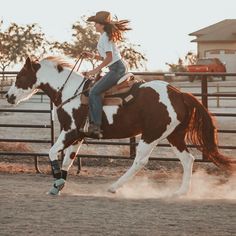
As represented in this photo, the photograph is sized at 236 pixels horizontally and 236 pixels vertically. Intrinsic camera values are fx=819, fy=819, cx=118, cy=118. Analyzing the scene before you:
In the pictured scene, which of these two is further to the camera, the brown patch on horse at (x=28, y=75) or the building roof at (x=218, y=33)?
the building roof at (x=218, y=33)

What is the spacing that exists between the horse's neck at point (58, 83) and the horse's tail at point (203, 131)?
140cm

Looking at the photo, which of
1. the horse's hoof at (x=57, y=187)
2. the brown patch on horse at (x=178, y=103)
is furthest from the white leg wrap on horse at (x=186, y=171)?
the horse's hoof at (x=57, y=187)

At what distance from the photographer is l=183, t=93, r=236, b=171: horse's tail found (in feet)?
32.8

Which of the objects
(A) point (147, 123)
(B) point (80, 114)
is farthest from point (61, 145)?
(A) point (147, 123)

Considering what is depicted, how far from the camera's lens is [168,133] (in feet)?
32.4

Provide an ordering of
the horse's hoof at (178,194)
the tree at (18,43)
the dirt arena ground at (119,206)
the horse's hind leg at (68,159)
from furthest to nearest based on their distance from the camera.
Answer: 1. the tree at (18,43)
2. the horse's hind leg at (68,159)
3. the horse's hoof at (178,194)
4. the dirt arena ground at (119,206)

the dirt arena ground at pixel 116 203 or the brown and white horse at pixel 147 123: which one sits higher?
the brown and white horse at pixel 147 123

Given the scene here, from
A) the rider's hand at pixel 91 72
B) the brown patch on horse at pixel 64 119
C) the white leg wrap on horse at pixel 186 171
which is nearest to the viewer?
the white leg wrap on horse at pixel 186 171

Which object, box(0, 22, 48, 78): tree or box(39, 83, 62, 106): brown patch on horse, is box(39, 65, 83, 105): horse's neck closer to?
box(39, 83, 62, 106): brown patch on horse

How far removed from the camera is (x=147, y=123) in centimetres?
984

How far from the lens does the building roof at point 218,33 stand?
72.2m

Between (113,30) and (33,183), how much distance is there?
8.92ft

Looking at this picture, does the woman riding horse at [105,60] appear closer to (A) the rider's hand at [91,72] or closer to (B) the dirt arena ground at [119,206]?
(A) the rider's hand at [91,72]

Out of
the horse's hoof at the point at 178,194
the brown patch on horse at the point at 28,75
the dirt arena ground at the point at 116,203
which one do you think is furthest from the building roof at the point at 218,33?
the horse's hoof at the point at 178,194
